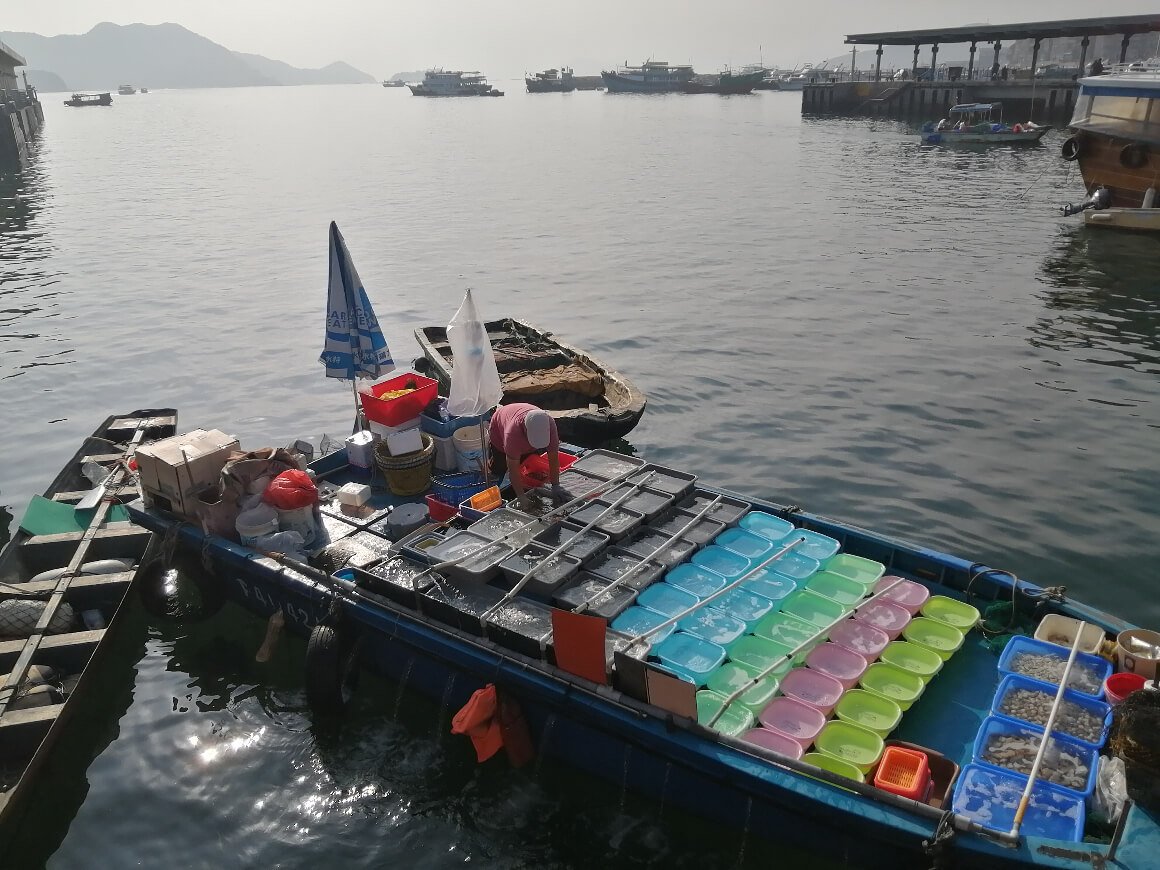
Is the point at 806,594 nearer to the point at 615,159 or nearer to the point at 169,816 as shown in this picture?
the point at 169,816

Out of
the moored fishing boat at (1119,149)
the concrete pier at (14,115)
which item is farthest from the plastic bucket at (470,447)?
the concrete pier at (14,115)

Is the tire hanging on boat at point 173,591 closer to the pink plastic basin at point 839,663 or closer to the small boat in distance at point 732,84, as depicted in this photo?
the pink plastic basin at point 839,663

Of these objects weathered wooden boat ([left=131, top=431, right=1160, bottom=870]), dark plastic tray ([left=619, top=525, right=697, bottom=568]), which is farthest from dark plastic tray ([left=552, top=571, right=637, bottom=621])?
dark plastic tray ([left=619, top=525, right=697, bottom=568])

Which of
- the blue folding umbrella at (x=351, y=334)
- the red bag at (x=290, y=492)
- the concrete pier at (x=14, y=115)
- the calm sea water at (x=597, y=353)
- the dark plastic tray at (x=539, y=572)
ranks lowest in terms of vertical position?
the calm sea water at (x=597, y=353)

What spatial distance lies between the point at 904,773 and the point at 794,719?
40.4 inches

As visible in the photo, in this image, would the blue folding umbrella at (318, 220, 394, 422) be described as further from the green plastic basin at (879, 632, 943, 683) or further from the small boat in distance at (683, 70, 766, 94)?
the small boat in distance at (683, 70, 766, 94)

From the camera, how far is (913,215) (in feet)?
120

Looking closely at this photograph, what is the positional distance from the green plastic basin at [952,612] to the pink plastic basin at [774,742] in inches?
98.2

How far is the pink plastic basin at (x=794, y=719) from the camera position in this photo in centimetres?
707

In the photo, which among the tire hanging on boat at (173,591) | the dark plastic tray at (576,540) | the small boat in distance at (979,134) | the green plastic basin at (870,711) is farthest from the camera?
the small boat in distance at (979,134)

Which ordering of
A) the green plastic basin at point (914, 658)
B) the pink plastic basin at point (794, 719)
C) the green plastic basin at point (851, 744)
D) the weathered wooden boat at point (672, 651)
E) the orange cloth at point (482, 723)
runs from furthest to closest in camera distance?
the green plastic basin at point (914, 658) → the orange cloth at point (482, 723) → the pink plastic basin at point (794, 719) → the green plastic basin at point (851, 744) → the weathered wooden boat at point (672, 651)

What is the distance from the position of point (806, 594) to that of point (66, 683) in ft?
27.8

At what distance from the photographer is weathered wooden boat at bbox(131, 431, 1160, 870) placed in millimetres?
6141

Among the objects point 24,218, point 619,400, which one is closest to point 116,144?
point 24,218
